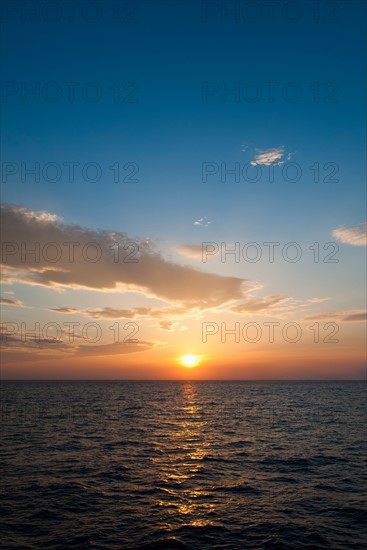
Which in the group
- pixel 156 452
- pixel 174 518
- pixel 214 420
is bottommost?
pixel 214 420

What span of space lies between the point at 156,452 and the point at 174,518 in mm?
16406

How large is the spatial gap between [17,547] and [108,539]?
4.00 m

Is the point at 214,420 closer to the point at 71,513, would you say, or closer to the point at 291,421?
the point at 291,421

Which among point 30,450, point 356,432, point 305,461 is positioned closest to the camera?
point 305,461

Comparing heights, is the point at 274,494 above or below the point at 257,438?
above

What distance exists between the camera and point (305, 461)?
3247 cm

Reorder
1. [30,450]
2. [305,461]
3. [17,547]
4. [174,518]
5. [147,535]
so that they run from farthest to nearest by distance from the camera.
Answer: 1. [30,450]
2. [305,461]
3. [174,518]
4. [147,535]
5. [17,547]

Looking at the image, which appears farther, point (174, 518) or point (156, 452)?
point (156, 452)

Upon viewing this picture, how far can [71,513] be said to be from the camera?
20.6 metres

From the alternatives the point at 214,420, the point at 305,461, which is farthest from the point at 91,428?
the point at 305,461

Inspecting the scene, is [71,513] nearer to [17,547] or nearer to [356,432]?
[17,547]

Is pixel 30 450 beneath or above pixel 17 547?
beneath

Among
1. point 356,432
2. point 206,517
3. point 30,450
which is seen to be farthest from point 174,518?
point 356,432

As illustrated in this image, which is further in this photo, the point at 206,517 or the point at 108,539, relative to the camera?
the point at 206,517
